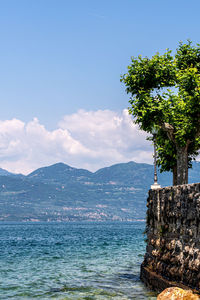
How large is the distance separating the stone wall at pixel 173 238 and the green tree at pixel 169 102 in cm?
616

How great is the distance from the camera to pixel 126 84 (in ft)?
97.2

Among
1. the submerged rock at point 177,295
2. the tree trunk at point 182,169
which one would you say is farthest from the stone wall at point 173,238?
the tree trunk at point 182,169

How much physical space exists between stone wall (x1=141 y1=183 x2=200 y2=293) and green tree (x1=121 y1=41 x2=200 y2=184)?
242 inches

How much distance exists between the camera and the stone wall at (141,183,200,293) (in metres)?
17.1

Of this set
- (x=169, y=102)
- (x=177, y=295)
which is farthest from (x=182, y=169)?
(x=177, y=295)

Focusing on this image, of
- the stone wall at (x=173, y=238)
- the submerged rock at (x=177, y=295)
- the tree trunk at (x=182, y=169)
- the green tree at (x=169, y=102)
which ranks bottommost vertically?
the submerged rock at (x=177, y=295)

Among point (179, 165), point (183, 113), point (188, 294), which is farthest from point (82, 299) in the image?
point (183, 113)

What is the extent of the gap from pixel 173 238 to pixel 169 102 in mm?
11327

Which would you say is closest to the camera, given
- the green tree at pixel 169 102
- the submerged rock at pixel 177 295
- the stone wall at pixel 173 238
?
the submerged rock at pixel 177 295

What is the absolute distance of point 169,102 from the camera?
28047 mm

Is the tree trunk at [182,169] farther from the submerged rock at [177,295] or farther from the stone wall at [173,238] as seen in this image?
the submerged rock at [177,295]

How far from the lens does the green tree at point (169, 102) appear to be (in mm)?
27672

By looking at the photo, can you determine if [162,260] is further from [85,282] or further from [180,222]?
[85,282]

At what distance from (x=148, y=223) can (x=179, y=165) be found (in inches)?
223
